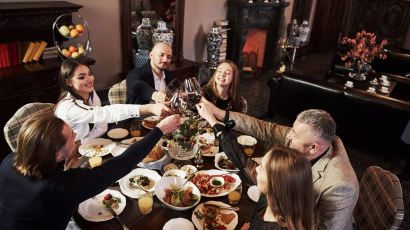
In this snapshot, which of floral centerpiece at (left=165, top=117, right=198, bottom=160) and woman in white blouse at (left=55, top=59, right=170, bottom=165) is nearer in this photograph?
floral centerpiece at (left=165, top=117, right=198, bottom=160)

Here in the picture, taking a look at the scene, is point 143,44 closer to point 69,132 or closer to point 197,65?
point 197,65

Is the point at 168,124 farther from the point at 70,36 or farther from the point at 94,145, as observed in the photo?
the point at 70,36

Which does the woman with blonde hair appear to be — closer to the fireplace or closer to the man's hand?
the man's hand

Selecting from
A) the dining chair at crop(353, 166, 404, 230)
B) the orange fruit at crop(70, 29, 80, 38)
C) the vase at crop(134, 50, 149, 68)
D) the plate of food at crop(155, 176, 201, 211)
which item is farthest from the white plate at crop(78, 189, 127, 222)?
the vase at crop(134, 50, 149, 68)

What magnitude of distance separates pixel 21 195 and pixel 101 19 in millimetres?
3068

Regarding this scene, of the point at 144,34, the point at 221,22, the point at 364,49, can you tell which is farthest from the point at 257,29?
the point at 144,34

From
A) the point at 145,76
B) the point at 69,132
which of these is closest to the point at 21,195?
the point at 69,132

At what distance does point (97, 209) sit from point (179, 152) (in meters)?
0.57

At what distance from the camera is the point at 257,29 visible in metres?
6.74

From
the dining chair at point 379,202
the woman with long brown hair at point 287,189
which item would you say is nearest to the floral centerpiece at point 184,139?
the woman with long brown hair at point 287,189

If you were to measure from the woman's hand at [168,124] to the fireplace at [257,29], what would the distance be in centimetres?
432

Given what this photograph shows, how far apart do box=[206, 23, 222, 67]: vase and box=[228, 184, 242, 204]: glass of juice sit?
12.7 ft

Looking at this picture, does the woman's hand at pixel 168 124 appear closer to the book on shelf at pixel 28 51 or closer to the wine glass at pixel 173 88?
the wine glass at pixel 173 88

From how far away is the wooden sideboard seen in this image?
9.69 ft
